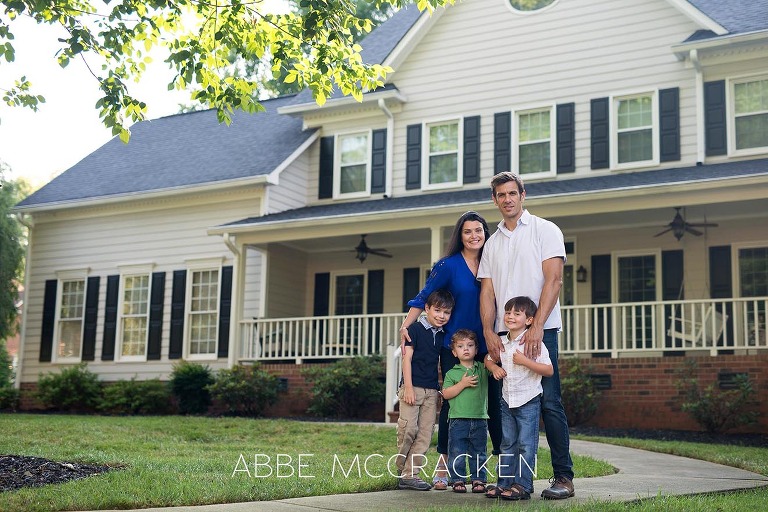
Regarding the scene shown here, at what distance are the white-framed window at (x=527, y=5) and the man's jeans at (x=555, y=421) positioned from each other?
520 inches

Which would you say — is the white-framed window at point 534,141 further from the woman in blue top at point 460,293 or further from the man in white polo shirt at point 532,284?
the man in white polo shirt at point 532,284

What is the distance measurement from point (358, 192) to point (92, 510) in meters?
14.1

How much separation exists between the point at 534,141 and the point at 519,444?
41.0 feet

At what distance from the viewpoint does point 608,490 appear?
631 cm

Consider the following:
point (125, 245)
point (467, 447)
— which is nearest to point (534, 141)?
point (125, 245)

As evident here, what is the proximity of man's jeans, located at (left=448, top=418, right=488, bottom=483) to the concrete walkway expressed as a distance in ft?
0.46

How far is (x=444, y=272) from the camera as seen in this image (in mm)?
6270

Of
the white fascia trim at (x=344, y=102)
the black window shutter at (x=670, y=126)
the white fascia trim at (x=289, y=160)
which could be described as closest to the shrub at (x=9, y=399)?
the white fascia trim at (x=289, y=160)

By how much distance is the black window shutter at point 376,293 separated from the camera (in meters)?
19.0

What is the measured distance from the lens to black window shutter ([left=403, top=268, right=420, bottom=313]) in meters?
18.6

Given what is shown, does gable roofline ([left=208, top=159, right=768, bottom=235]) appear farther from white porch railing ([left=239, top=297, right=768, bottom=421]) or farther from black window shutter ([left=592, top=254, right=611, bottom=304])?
white porch railing ([left=239, top=297, right=768, bottom=421])

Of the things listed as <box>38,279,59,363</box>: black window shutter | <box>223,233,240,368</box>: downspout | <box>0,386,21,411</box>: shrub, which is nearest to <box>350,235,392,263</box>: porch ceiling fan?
<box>223,233,240,368</box>: downspout

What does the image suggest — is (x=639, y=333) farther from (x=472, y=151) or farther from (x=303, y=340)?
(x=303, y=340)

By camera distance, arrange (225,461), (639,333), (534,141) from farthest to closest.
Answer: (534,141)
(639,333)
(225,461)
